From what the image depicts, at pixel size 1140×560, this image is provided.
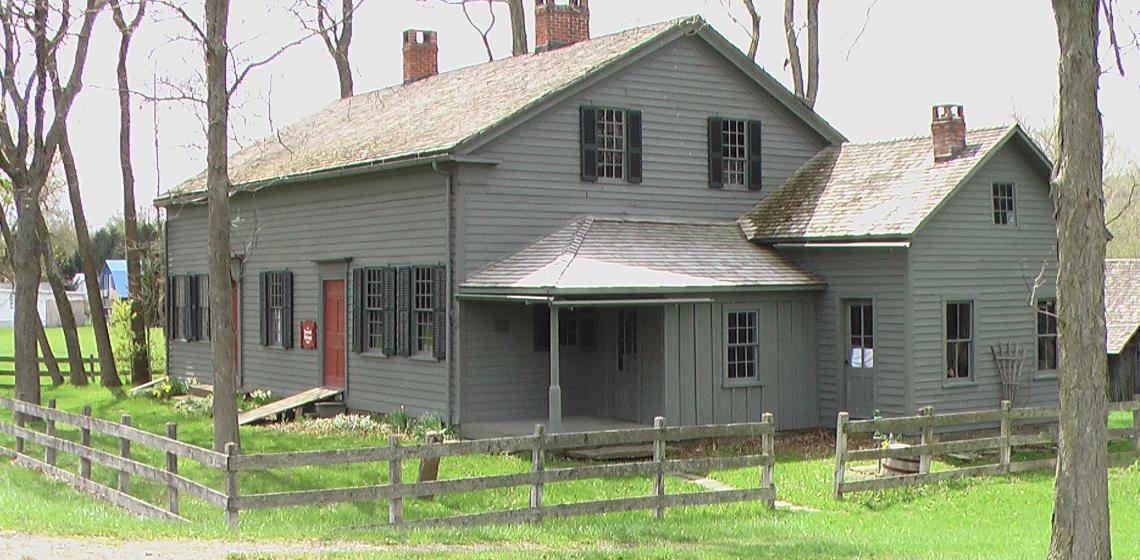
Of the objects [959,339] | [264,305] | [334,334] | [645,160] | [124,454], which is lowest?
[124,454]

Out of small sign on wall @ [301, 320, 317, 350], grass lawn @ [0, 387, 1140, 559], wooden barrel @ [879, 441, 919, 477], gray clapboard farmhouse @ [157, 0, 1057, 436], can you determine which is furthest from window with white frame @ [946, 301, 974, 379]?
small sign on wall @ [301, 320, 317, 350]

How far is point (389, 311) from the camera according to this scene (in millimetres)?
23219

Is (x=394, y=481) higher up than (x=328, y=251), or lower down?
lower down

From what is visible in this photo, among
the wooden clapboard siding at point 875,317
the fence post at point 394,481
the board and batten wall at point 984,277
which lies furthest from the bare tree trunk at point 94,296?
the fence post at point 394,481

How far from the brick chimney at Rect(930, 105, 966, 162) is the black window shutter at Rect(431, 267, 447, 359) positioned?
881 cm

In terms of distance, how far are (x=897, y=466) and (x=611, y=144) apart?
27.8 ft

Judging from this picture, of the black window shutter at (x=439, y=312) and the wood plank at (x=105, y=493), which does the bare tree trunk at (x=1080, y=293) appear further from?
the black window shutter at (x=439, y=312)

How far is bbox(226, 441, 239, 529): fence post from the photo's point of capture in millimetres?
12109

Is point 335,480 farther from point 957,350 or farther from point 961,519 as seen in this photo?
point 957,350

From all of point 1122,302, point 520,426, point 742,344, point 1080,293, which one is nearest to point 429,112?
point 520,426

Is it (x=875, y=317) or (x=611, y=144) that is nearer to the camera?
(x=875, y=317)

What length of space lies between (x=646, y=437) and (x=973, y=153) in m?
10.6

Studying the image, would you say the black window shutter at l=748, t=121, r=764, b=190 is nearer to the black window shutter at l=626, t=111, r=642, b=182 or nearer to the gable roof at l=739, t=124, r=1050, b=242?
the gable roof at l=739, t=124, r=1050, b=242

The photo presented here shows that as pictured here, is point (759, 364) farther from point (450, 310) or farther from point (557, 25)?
point (557, 25)
